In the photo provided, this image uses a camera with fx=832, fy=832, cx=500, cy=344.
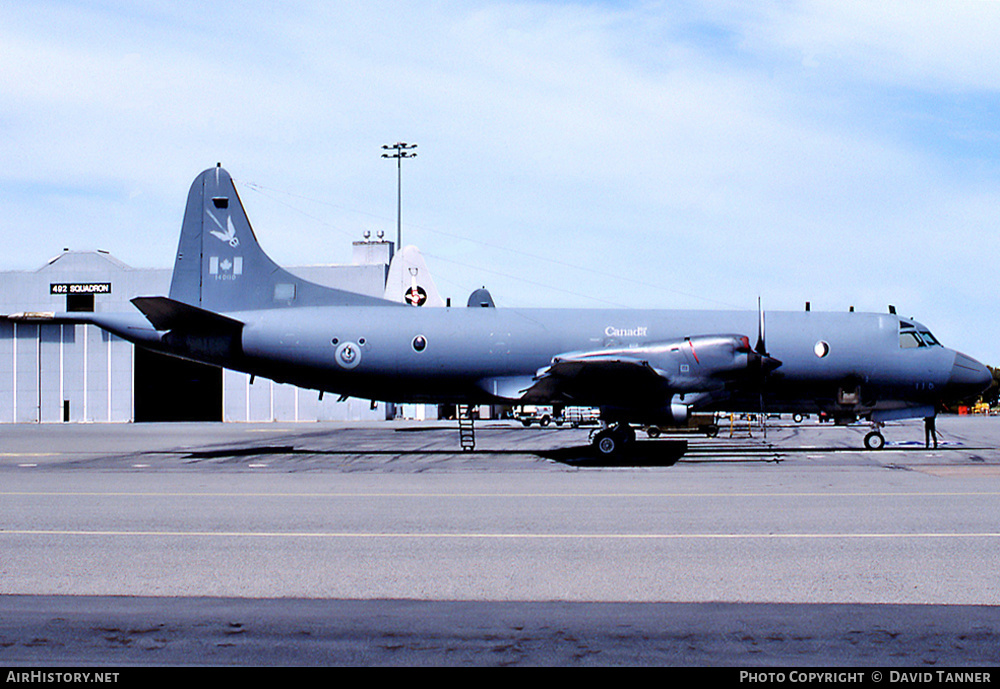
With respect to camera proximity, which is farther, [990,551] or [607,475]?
[607,475]

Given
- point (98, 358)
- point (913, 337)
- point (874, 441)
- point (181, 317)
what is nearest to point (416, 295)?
point (181, 317)

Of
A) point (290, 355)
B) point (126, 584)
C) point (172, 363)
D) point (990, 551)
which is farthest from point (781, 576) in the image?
point (172, 363)

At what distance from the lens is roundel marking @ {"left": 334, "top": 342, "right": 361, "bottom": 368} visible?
969 inches

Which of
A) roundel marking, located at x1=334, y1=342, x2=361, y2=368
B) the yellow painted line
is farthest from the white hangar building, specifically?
the yellow painted line

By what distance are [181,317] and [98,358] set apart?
4552cm

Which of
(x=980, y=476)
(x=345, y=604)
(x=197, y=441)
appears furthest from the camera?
(x=197, y=441)

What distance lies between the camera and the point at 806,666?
5363 mm

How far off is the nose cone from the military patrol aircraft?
36mm

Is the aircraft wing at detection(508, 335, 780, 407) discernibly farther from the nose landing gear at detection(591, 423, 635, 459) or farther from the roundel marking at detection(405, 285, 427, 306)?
the roundel marking at detection(405, 285, 427, 306)

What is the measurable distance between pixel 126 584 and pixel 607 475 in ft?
40.5

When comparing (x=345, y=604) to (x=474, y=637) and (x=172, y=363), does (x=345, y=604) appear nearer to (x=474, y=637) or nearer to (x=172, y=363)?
(x=474, y=637)

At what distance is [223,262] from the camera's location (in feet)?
85.0

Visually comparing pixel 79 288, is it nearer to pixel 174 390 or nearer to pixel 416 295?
pixel 174 390
